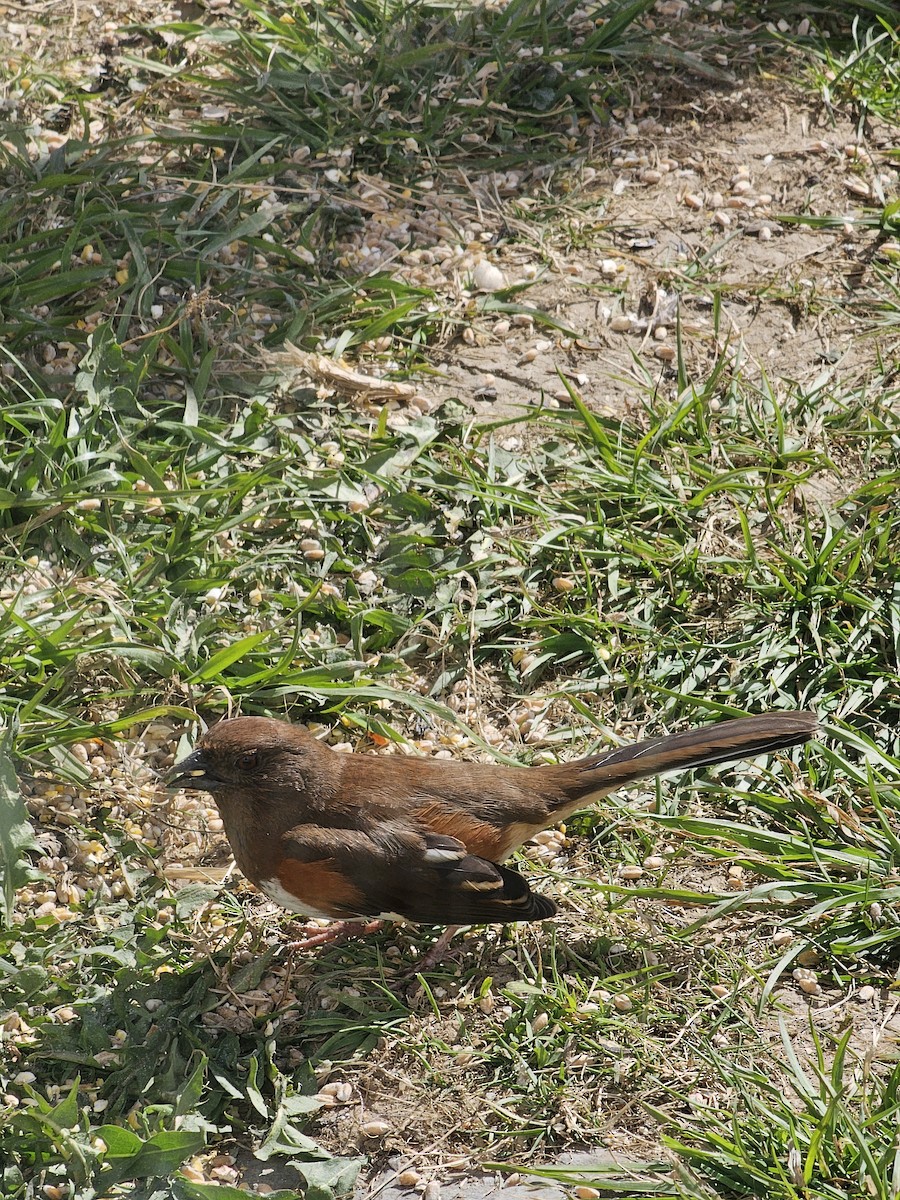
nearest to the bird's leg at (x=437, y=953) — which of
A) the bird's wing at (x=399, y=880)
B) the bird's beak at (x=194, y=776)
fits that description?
the bird's wing at (x=399, y=880)

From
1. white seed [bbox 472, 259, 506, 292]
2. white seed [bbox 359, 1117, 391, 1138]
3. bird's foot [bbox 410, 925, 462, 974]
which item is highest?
white seed [bbox 472, 259, 506, 292]

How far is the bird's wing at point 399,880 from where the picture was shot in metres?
3.67

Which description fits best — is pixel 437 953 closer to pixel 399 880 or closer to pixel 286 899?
pixel 399 880

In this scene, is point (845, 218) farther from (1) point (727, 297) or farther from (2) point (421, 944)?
(2) point (421, 944)

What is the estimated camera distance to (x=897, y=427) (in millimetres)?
5000

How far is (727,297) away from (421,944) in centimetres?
310

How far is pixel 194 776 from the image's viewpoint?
3854 millimetres

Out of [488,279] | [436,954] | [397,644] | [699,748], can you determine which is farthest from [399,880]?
[488,279]

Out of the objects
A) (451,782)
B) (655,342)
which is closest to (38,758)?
(451,782)

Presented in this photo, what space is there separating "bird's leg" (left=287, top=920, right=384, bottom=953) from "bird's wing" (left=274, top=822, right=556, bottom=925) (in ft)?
0.64

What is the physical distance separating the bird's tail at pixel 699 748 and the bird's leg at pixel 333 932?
0.78 metres

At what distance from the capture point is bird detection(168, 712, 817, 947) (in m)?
3.69

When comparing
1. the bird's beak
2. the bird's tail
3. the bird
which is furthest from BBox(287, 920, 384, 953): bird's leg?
the bird's tail

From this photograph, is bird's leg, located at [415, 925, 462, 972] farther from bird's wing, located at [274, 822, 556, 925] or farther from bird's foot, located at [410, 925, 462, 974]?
bird's wing, located at [274, 822, 556, 925]
